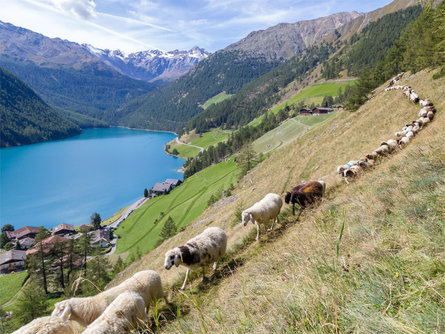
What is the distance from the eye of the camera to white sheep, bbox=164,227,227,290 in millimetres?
8273

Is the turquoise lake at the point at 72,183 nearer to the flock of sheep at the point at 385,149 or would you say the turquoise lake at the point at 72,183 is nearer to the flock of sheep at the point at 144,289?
the flock of sheep at the point at 144,289

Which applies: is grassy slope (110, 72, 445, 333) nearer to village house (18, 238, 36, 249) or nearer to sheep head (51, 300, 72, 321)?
sheep head (51, 300, 72, 321)

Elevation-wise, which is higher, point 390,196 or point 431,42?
point 431,42

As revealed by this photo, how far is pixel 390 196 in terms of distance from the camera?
612 cm

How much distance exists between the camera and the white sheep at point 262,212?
10.5 meters

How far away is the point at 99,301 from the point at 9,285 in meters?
75.0

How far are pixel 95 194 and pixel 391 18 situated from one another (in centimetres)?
24891

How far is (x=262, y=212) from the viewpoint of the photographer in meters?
10.8

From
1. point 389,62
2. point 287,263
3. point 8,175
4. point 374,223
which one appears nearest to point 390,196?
point 374,223

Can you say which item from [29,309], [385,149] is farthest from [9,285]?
[385,149]

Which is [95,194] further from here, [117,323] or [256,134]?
[117,323]

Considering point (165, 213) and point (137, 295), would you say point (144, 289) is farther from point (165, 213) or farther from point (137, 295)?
point (165, 213)

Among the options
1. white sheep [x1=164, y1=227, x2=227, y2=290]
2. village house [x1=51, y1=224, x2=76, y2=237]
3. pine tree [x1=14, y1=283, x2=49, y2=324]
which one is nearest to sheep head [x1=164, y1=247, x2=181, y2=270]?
white sheep [x1=164, y1=227, x2=227, y2=290]

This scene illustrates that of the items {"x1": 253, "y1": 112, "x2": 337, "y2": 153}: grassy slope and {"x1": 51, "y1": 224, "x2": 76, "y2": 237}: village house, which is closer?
{"x1": 51, "y1": 224, "x2": 76, "y2": 237}: village house
